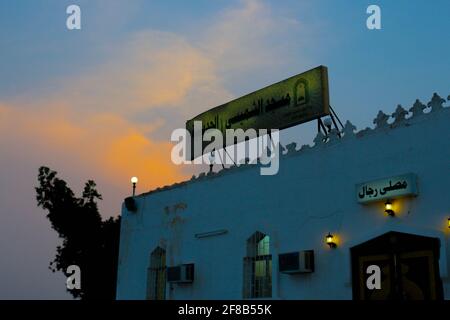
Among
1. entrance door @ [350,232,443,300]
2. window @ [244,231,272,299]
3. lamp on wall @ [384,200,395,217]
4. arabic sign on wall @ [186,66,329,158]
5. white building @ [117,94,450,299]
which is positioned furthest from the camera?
arabic sign on wall @ [186,66,329,158]

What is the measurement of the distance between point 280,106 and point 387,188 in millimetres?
4752

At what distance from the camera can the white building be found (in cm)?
1005

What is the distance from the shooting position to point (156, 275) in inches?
634

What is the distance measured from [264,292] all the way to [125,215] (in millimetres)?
6126

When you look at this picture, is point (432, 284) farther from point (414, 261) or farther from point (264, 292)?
point (264, 292)

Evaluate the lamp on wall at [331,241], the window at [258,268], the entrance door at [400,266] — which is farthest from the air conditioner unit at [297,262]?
the entrance door at [400,266]

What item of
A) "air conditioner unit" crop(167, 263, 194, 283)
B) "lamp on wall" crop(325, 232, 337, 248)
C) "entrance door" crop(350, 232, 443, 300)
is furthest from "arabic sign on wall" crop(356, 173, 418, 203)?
"air conditioner unit" crop(167, 263, 194, 283)

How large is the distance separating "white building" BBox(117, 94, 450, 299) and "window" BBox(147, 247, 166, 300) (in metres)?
0.03

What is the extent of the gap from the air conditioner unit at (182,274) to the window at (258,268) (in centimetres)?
180

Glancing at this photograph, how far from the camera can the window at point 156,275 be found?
15906mm

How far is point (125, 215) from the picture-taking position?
17.7m

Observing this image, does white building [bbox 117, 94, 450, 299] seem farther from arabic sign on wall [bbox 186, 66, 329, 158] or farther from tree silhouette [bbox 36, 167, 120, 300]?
tree silhouette [bbox 36, 167, 120, 300]

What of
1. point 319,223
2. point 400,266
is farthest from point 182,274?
point 400,266

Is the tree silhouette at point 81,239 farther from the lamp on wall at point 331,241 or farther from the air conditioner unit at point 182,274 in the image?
the lamp on wall at point 331,241
